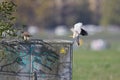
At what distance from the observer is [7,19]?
9.50 m

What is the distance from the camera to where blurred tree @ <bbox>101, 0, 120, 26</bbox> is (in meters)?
96.2

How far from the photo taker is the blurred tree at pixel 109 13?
96.2 m

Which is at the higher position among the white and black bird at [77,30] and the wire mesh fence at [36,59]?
the white and black bird at [77,30]

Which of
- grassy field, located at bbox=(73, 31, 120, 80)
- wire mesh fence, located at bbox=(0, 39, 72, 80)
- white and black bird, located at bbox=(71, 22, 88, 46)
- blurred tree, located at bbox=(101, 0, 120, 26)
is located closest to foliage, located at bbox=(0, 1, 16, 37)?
wire mesh fence, located at bbox=(0, 39, 72, 80)

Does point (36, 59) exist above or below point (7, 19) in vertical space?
below

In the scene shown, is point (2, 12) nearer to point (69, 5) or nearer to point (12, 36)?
point (12, 36)

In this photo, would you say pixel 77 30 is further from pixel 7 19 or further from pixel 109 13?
pixel 109 13

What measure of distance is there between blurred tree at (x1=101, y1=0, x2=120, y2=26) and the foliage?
86051 millimetres

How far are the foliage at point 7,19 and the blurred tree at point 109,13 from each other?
86.1 meters

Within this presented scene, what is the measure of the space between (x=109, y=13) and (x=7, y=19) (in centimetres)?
8929

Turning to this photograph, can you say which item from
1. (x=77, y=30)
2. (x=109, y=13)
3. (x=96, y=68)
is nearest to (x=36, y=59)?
(x=77, y=30)

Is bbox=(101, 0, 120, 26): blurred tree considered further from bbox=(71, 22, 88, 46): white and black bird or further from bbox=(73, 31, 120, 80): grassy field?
bbox=(71, 22, 88, 46): white and black bird

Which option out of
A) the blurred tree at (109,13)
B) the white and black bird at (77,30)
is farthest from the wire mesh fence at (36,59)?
the blurred tree at (109,13)

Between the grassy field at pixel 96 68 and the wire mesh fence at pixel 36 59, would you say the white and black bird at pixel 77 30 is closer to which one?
the wire mesh fence at pixel 36 59
